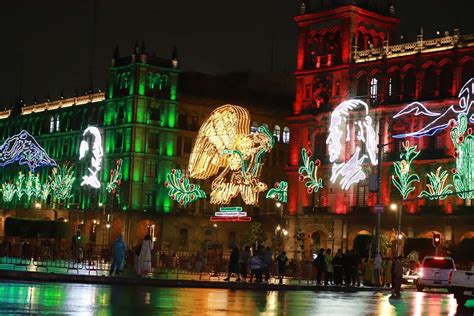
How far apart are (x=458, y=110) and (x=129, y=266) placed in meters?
33.0

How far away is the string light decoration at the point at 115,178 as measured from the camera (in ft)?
334

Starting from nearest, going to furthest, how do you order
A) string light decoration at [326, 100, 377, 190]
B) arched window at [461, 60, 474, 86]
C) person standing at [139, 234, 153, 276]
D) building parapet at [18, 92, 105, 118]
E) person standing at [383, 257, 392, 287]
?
person standing at [139, 234, 153, 276]
person standing at [383, 257, 392, 287]
arched window at [461, 60, 474, 86]
string light decoration at [326, 100, 377, 190]
building parapet at [18, 92, 105, 118]

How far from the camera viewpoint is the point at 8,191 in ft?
400

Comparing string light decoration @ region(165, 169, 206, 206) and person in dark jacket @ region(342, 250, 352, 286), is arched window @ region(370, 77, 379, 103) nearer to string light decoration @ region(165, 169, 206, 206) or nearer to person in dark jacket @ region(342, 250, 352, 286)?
string light decoration @ region(165, 169, 206, 206)

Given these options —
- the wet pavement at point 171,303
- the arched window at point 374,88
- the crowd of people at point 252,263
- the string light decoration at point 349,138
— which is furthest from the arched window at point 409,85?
the wet pavement at point 171,303

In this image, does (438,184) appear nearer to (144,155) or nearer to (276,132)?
(144,155)

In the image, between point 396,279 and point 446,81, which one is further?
point 446,81

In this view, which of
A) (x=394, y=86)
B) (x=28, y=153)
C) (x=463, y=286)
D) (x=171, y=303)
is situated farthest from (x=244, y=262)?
(x=28, y=153)

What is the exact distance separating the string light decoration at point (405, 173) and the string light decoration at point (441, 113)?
1.70 m

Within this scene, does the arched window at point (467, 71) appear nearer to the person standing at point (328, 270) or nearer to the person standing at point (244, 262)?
the person standing at point (328, 270)

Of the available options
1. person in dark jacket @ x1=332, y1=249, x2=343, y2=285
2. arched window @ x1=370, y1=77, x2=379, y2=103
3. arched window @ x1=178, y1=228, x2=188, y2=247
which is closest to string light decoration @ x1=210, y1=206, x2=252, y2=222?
arched window @ x1=370, y1=77, x2=379, y2=103

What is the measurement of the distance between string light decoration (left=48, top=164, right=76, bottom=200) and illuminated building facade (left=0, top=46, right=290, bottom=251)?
2.80 feet

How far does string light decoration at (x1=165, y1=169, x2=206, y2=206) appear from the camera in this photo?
96.2 metres

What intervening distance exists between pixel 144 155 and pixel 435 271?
202ft
